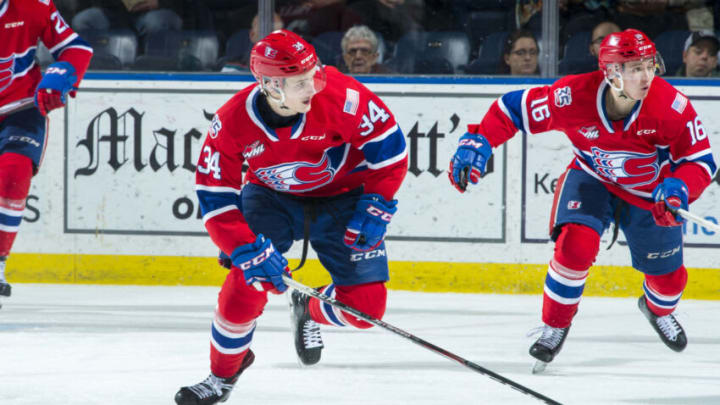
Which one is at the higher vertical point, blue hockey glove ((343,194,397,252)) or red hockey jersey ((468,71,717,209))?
red hockey jersey ((468,71,717,209))

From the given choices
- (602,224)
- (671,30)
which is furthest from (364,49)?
(602,224)

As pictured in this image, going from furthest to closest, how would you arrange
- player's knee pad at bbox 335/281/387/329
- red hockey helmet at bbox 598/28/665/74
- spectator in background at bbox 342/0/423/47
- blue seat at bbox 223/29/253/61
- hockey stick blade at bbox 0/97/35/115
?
blue seat at bbox 223/29/253/61 → spectator in background at bbox 342/0/423/47 → hockey stick blade at bbox 0/97/35/115 → red hockey helmet at bbox 598/28/665/74 → player's knee pad at bbox 335/281/387/329

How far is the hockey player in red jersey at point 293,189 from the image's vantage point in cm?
279

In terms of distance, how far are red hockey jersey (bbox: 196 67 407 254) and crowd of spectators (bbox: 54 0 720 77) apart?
2.10 metres

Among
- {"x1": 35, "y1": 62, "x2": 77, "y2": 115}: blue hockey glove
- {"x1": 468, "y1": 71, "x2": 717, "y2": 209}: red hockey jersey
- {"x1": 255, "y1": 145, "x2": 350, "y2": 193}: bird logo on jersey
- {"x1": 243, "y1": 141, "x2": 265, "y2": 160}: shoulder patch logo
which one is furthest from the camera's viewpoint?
{"x1": 35, "y1": 62, "x2": 77, "y2": 115}: blue hockey glove

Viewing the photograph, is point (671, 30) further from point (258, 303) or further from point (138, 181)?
point (258, 303)

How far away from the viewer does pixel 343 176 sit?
3248mm

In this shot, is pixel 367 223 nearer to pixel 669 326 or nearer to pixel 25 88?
pixel 669 326

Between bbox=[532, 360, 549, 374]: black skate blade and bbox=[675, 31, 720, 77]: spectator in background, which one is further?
bbox=[675, 31, 720, 77]: spectator in background

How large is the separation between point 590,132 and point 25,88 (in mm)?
2251

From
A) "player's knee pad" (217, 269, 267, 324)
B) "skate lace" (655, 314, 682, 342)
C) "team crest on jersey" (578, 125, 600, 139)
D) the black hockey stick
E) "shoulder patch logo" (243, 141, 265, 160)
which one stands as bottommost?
"skate lace" (655, 314, 682, 342)

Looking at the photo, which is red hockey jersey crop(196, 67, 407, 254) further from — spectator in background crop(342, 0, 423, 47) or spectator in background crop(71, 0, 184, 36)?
spectator in background crop(71, 0, 184, 36)

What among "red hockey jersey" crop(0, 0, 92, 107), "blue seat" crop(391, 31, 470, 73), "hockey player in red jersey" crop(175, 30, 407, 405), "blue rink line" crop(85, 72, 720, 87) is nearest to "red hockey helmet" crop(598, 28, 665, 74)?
"hockey player in red jersey" crop(175, 30, 407, 405)

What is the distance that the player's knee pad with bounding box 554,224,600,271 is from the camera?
11.3 ft
